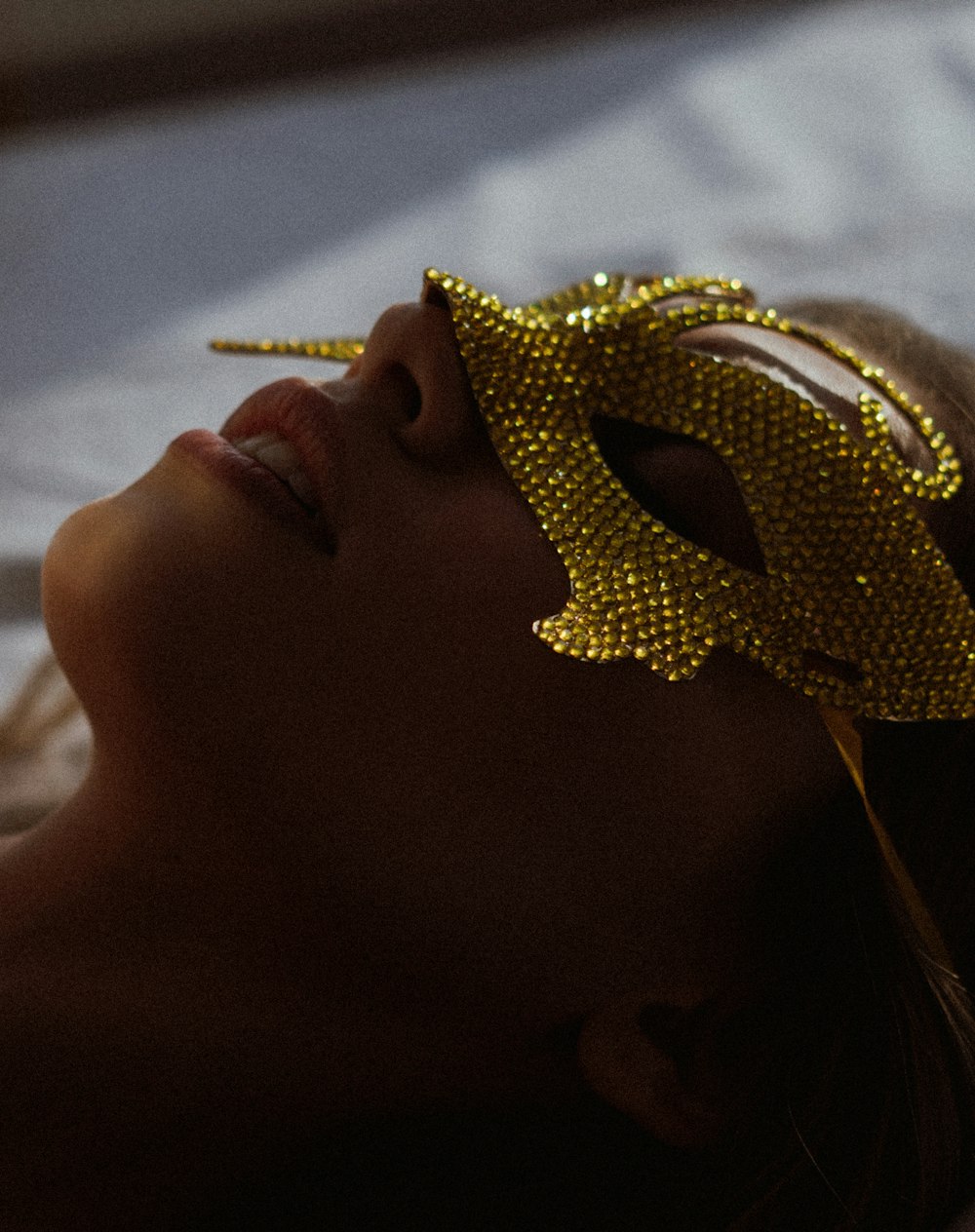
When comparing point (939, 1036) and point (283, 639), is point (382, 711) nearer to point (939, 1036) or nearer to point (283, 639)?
point (283, 639)

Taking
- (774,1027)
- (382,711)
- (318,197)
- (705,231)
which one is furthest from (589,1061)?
(318,197)

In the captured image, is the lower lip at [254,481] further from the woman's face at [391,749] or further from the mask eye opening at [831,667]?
the mask eye opening at [831,667]

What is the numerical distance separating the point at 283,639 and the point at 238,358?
70 centimetres

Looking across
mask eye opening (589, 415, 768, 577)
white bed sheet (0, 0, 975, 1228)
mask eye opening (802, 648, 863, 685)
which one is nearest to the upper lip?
mask eye opening (589, 415, 768, 577)

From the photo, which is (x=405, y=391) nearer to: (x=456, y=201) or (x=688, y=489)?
(x=688, y=489)

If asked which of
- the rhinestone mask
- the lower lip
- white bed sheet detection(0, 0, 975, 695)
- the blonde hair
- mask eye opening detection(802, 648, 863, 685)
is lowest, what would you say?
the blonde hair

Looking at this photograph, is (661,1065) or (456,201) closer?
(661,1065)

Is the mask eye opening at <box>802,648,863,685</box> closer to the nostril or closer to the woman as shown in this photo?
the woman

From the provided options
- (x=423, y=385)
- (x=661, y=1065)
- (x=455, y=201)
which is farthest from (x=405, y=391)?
(x=455, y=201)

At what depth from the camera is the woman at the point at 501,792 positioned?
62cm

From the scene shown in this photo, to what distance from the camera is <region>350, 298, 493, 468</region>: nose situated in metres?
0.66

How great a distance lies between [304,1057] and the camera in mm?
700

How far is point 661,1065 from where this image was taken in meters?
0.68

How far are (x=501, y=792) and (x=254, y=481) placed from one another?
0.61ft
